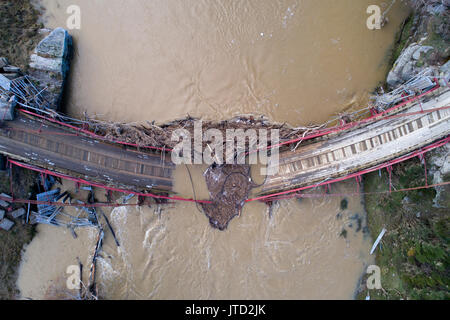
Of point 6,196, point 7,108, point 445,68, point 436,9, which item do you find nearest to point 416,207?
point 445,68

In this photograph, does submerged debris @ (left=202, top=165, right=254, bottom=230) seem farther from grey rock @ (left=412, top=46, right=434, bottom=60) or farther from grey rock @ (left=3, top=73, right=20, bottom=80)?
grey rock @ (left=3, top=73, right=20, bottom=80)

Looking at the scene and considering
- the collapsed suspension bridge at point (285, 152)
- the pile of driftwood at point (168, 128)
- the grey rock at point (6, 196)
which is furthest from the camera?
the pile of driftwood at point (168, 128)

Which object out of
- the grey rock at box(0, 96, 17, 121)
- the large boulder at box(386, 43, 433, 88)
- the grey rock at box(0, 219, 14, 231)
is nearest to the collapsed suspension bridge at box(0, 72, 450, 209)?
the grey rock at box(0, 96, 17, 121)

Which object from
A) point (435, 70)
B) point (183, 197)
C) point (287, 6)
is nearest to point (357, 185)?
point (435, 70)

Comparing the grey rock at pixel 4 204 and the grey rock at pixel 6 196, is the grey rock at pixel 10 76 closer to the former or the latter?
the grey rock at pixel 6 196

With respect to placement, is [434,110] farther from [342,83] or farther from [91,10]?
[91,10]

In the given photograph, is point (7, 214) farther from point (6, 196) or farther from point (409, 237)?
point (409, 237)
